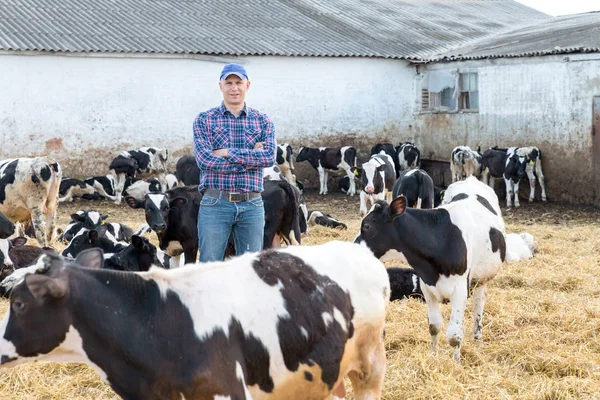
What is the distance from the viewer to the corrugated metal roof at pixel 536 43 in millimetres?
18188

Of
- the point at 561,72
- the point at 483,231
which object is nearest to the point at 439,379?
the point at 483,231

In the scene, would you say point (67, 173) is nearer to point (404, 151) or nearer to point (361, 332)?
point (404, 151)

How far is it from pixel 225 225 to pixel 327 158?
1546cm

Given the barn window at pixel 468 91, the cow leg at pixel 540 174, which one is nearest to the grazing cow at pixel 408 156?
the barn window at pixel 468 91

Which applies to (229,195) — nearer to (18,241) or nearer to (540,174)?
(18,241)

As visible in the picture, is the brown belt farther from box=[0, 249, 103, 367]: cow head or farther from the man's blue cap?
box=[0, 249, 103, 367]: cow head

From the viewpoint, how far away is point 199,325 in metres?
3.56

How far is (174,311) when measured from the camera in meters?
3.59

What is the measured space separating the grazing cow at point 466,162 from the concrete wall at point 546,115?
0.98 meters

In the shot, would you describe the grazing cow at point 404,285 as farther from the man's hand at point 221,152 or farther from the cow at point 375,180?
the cow at point 375,180

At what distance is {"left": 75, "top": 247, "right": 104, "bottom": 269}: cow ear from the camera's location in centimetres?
387

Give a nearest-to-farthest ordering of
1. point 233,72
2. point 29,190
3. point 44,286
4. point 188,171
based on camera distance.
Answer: point 44,286 → point 233,72 → point 29,190 → point 188,171

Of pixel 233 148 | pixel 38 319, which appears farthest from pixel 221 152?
pixel 38 319

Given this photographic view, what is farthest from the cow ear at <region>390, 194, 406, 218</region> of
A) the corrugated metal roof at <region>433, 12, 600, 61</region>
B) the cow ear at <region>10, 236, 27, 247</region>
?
the corrugated metal roof at <region>433, 12, 600, 61</region>
